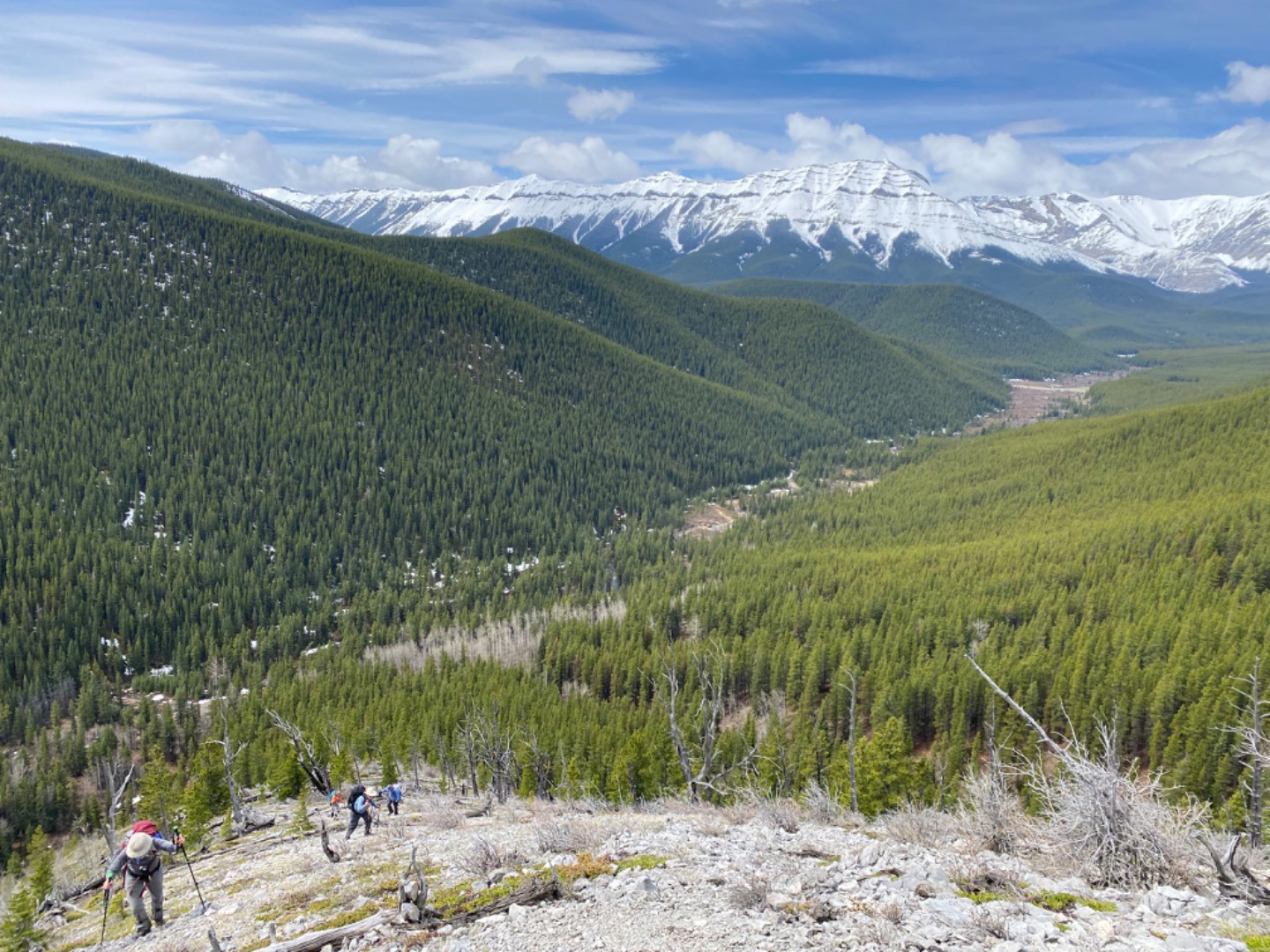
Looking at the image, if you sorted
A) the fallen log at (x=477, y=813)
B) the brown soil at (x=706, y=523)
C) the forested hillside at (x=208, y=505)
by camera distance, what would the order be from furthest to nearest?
the brown soil at (x=706, y=523) < the forested hillside at (x=208, y=505) < the fallen log at (x=477, y=813)

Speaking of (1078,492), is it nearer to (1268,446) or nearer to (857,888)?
(1268,446)

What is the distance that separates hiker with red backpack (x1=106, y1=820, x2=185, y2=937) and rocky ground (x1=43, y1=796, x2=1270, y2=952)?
0.82 meters

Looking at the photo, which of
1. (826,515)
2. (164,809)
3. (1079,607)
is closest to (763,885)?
(164,809)

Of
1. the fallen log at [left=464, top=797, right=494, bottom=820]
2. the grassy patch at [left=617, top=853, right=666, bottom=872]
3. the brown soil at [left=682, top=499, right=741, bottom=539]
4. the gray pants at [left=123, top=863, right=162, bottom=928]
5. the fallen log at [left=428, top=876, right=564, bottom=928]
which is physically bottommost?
the brown soil at [left=682, top=499, right=741, bottom=539]

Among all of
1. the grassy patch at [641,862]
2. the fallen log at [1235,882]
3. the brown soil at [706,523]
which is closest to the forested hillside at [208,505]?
the brown soil at [706,523]

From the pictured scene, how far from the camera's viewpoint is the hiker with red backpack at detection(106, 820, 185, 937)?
1911cm

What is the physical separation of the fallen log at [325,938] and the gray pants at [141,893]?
22.2 ft

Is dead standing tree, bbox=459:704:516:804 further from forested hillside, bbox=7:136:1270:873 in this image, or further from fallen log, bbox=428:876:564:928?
fallen log, bbox=428:876:564:928

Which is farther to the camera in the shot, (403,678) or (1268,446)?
(1268,446)

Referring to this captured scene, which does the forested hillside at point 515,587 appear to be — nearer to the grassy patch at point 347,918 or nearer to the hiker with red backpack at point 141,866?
the grassy patch at point 347,918

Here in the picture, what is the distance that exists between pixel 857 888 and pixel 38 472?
174520 mm

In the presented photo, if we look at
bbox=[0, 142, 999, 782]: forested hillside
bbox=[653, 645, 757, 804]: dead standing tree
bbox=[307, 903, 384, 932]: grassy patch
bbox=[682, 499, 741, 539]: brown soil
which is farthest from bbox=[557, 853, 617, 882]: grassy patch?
bbox=[682, 499, 741, 539]: brown soil

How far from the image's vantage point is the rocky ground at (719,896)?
41.4ft

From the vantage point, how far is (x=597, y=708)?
75.7 m
